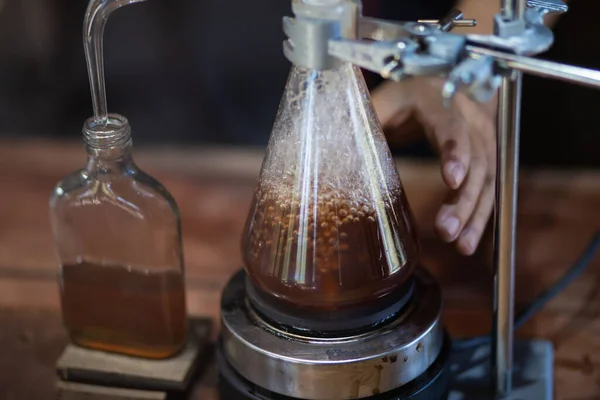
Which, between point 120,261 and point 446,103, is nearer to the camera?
point 446,103

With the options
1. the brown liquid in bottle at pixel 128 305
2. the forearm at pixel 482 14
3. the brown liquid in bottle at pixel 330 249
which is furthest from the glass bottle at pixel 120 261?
the forearm at pixel 482 14

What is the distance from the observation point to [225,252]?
0.80m

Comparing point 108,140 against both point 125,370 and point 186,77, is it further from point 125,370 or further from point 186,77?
point 186,77

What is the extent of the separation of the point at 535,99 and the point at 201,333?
633mm

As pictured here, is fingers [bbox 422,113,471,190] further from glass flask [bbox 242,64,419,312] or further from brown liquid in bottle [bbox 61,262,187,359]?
brown liquid in bottle [bbox 61,262,187,359]

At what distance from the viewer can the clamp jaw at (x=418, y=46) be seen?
1.36ft

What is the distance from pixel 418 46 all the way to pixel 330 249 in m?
0.14

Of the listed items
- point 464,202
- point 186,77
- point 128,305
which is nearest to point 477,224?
point 464,202

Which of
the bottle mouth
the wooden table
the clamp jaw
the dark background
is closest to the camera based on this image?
the clamp jaw

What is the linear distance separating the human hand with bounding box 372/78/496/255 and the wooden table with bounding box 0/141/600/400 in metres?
0.10

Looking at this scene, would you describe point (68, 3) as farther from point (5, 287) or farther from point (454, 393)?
point (454, 393)

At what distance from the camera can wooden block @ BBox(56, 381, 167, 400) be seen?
62cm

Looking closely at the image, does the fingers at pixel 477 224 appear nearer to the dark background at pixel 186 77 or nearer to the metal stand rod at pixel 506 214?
the metal stand rod at pixel 506 214

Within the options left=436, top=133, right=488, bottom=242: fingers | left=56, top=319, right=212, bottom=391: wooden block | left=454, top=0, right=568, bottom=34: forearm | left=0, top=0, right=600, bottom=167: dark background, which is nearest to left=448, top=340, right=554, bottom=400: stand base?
left=436, top=133, right=488, bottom=242: fingers
